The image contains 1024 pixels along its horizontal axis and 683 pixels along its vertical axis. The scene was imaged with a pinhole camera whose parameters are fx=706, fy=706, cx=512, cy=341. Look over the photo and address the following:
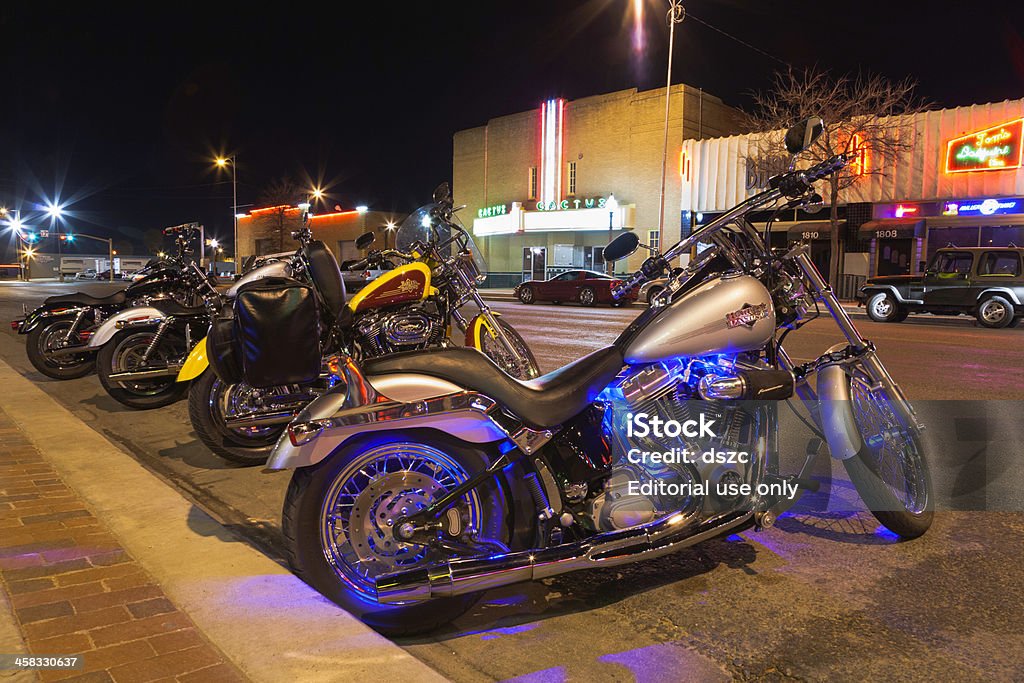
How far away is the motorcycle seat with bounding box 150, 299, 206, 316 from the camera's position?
6.50 metres

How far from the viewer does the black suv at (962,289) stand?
15.7 meters

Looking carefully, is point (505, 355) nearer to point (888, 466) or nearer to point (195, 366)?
point (195, 366)

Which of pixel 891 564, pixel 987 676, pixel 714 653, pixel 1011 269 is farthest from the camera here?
pixel 1011 269

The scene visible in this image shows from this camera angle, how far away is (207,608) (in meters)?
2.64

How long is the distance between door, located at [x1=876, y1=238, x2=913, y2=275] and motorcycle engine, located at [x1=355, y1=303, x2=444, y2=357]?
A: 2648 centimetres

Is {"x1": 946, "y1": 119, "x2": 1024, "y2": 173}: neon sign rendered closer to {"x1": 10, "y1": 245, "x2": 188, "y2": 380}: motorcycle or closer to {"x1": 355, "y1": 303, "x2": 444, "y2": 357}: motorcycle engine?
{"x1": 355, "y1": 303, "x2": 444, "y2": 357}: motorcycle engine

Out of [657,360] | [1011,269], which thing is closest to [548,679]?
[657,360]

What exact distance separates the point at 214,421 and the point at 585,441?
3.14 metres

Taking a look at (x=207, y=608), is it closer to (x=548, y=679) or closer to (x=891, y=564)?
(x=548, y=679)

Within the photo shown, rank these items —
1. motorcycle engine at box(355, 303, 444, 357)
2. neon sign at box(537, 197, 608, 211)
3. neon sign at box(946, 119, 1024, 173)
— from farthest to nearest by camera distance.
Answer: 1. neon sign at box(537, 197, 608, 211)
2. neon sign at box(946, 119, 1024, 173)
3. motorcycle engine at box(355, 303, 444, 357)

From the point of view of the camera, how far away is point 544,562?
8.52ft

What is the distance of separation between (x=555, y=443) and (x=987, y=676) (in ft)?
5.49

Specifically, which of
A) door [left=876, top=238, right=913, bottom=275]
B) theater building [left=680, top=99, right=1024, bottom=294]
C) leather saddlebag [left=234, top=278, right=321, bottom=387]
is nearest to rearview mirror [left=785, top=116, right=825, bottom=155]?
leather saddlebag [left=234, top=278, right=321, bottom=387]

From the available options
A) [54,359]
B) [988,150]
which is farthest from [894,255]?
[54,359]
